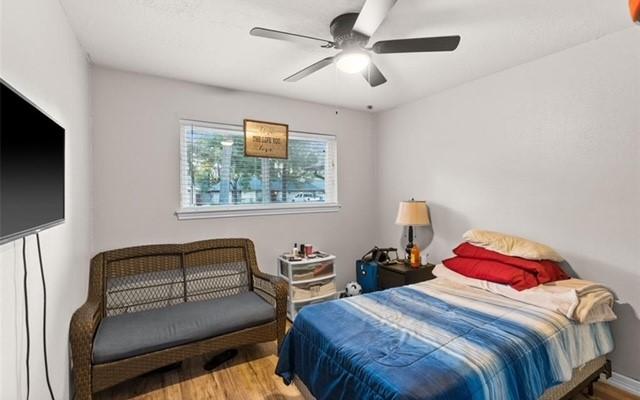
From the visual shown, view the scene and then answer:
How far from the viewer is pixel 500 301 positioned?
7.11ft

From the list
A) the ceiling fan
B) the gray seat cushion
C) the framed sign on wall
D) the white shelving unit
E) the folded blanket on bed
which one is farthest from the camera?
the framed sign on wall

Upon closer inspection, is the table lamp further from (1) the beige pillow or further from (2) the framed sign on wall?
(2) the framed sign on wall

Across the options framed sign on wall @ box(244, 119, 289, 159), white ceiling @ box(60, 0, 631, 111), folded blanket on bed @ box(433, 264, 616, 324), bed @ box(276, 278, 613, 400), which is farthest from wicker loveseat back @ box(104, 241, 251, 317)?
folded blanket on bed @ box(433, 264, 616, 324)

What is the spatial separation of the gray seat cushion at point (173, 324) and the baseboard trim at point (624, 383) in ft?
8.45

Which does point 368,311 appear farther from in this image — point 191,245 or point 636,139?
point 636,139

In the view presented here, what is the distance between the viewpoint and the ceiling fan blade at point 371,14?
1.46m

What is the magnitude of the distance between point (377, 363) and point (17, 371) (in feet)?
4.77

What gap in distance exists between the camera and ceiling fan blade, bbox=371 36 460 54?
5.71ft

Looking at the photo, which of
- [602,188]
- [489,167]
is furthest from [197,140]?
[602,188]

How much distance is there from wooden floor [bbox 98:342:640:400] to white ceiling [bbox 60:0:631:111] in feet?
8.30

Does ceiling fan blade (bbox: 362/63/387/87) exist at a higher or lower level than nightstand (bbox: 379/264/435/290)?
higher

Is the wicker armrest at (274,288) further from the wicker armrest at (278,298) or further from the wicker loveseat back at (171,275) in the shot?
the wicker loveseat back at (171,275)

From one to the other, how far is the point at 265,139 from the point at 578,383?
3302mm

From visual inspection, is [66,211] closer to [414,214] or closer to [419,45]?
[419,45]
